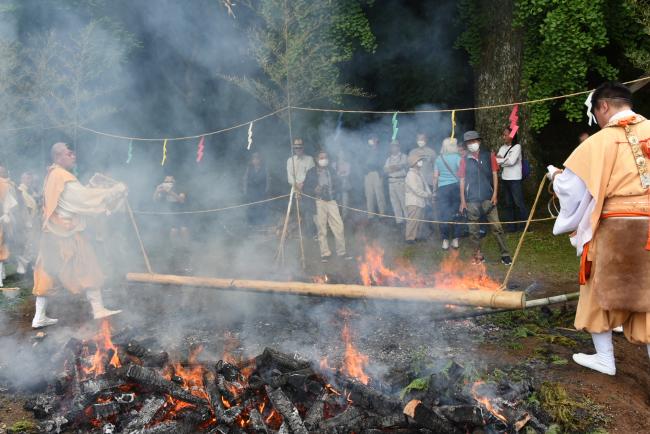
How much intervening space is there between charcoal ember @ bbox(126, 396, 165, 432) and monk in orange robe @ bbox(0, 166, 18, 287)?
21.2 feet

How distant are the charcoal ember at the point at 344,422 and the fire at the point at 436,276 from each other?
2476 millimetres

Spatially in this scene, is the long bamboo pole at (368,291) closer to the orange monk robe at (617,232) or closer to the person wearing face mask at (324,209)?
the orange monk robe at (617,232)

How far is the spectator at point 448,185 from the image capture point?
9.22 meters

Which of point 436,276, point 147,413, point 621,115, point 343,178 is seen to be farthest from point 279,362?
point 343,178

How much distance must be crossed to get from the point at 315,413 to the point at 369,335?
171cm

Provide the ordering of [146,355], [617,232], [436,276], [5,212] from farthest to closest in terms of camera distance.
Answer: [5,212] < [436,276] < [146,355] < [617,232]

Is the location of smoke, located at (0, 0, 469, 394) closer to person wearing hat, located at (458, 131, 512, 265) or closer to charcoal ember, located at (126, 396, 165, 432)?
person wearing hat, located at (458, 131, 512, 265)

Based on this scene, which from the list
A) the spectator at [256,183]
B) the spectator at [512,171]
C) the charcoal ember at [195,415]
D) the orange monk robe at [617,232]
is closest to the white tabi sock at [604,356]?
the orange monk robe at [617,232]

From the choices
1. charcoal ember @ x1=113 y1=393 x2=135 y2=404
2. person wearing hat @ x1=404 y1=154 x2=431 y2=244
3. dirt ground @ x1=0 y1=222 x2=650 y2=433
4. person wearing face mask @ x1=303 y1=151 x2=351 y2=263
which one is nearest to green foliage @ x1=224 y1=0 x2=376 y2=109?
person wearing face mask @ x1=303 y1=151 x2=351 y2=263

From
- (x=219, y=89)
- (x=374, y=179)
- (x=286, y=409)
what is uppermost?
(x=219, y=89)

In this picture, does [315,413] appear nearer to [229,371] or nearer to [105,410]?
[229,371]

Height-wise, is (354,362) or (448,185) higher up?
(448,185)

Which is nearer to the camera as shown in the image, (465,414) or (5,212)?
(465,414)

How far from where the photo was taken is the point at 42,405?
4434 mm
